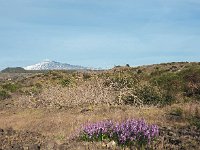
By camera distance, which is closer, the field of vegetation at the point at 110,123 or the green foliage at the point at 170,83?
the field of vegetation at the point at 110,123

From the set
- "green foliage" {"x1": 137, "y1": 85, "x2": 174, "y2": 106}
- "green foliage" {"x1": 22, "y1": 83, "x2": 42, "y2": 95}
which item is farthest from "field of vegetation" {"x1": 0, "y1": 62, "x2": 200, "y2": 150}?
"green foliage" {"x1": 22, "y1": 83, "x2": 42, "y2": 95}

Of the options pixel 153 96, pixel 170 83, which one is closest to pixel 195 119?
pixel 153 96

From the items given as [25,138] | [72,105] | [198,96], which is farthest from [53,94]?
[25,138]

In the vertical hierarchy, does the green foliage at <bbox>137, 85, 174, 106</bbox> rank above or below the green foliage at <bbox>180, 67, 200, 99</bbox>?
below

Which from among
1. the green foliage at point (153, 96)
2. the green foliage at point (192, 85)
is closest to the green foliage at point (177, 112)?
the green foliage at point (153, 96)

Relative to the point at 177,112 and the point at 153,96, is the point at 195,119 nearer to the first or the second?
the point at 177,112

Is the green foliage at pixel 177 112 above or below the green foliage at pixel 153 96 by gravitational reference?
below

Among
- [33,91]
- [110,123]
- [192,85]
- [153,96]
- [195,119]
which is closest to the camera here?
[110,123]

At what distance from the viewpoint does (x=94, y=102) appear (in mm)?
21203

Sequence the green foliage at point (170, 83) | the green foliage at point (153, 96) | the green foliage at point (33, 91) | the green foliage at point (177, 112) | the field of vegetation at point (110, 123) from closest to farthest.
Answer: the field of vegetation at point (110, 123) < the green foliage at point (177, 112) < the green foliage at point (153, 96) < the green foliage at point (170, 83) < the green foliage at point (33, 91)

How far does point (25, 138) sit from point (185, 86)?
15417 millimetres

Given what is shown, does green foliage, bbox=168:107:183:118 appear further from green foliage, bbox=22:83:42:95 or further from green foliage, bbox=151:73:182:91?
green foliage, bbox=22:83:42:95

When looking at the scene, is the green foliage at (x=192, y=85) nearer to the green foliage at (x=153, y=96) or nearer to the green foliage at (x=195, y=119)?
the green foliage at (x=153, y=96)

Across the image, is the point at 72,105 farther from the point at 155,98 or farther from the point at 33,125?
the point at 33,125
